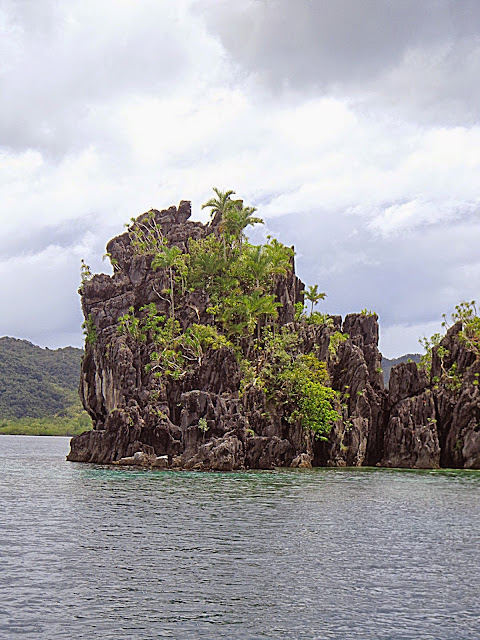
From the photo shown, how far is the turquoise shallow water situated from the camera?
20578mm

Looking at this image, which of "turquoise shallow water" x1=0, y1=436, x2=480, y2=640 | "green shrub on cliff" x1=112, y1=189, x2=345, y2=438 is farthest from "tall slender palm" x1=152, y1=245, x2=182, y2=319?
"turquoise shallow water" x1=0, y1=436, x2=480, y2=640

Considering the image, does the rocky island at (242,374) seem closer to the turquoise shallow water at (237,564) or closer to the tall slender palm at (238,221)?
the tall slender palm at (238,221)

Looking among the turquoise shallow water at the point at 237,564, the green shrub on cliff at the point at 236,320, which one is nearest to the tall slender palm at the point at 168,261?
the green shrub on cliff at the point at 236,320

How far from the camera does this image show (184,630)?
19859mm

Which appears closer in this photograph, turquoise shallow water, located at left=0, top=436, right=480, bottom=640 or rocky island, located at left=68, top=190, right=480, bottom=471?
turquoise shallow water, located at left=0, top=436, right=480, bottom=640

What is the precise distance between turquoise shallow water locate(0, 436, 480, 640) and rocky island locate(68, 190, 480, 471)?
829 inches

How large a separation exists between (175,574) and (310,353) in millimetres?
62622

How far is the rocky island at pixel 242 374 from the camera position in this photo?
74.9 metres

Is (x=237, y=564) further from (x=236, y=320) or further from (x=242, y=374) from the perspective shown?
(x=236, y=320)

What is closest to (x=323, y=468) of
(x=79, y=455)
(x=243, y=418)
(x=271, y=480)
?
(x=243, y=418)

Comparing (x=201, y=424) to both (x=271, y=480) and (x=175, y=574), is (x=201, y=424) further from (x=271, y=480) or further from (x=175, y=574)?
(x=175, y=574)

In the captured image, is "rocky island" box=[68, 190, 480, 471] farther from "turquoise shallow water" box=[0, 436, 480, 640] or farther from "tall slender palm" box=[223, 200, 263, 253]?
"turquoise shallow water" box=[0, 436, 480, 640]

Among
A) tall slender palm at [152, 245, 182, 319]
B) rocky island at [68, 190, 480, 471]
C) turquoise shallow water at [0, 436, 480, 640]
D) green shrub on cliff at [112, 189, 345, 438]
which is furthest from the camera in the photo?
tall slender palm at [152, 245, 182, 319]

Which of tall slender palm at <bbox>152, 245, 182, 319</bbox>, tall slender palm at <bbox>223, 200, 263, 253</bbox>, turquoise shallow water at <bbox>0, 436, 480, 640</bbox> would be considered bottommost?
turquoise shallow water at <bbox>0, 436, 480, 640</bbox>
